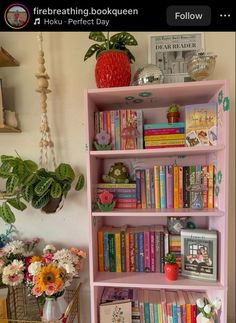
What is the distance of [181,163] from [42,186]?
0.70m

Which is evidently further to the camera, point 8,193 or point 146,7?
point 8,193

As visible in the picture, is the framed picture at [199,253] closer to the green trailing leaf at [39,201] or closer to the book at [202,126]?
the book at [202,126]

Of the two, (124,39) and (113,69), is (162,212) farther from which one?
(124,39)

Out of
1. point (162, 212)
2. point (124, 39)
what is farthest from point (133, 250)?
point (124, 39)

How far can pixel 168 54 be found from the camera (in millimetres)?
1160

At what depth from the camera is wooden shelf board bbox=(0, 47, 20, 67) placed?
44.0 inches

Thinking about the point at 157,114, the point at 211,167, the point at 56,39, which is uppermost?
the point at 56,39

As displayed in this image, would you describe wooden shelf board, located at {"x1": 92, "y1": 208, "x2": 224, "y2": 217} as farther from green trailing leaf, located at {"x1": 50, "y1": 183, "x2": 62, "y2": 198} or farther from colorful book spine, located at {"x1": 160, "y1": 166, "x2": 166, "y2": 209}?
green trailing leaf, located at {"x1": 50, "y1": 183, "x2": 62, "y2": 198}

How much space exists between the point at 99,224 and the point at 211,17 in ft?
3.32

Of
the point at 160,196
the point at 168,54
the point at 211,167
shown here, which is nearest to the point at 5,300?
the point at 160,196

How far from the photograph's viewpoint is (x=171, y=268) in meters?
0.98

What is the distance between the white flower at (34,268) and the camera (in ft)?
3.21

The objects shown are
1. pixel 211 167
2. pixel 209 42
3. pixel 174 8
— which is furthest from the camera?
pixel 209 42

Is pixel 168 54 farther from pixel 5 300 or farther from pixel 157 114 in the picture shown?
pixel 5 300
